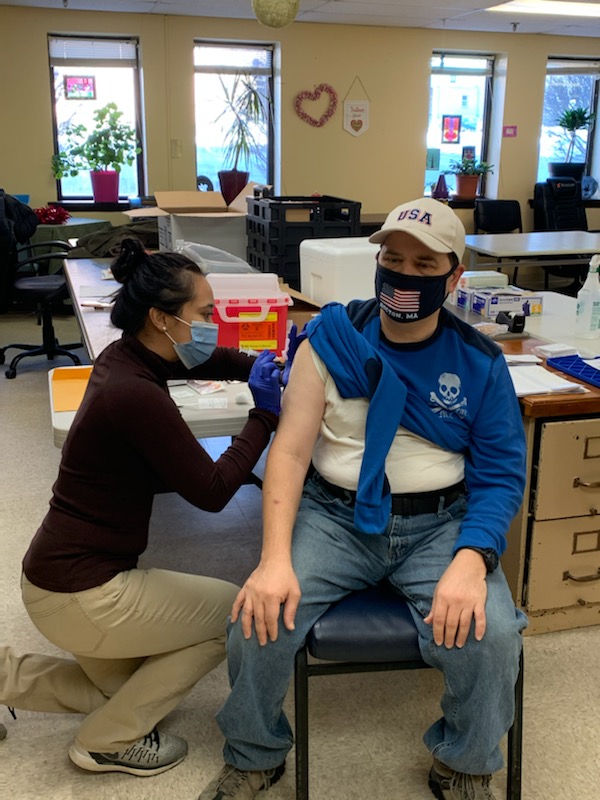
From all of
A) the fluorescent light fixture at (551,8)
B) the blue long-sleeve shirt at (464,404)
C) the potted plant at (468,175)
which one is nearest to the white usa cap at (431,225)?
the blue long-sleeve shirt at (464,404)

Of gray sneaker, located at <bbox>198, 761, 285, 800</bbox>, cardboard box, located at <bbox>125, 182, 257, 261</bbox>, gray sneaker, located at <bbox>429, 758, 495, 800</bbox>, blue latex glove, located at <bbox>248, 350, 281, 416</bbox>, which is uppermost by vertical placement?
cardboard box, located at <bbox>125, 182, 257, 261</bbox>

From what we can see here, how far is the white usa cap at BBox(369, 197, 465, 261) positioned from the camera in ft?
5.18

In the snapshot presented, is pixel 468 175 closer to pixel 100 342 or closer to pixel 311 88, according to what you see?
pixel 311 88

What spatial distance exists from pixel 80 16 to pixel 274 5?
384 cm

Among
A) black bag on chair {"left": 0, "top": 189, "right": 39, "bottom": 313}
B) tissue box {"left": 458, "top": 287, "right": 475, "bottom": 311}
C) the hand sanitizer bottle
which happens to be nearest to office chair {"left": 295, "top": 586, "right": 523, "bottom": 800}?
the hand sanitizer bottle

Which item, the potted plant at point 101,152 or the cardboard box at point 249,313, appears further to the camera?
the potted plant at point 101,152

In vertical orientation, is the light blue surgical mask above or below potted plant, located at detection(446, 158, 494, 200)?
below

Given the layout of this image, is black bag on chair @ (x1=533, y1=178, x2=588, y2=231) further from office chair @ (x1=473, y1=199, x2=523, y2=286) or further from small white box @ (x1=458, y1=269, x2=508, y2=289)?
small white box @ (x1=458, y1=269, x2=508, y2=289)

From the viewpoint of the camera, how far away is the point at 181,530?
2.85 meters

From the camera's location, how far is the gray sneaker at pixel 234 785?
1.59 m

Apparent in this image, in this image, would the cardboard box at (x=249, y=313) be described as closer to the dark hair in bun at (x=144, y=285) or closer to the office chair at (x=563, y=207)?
the dark hair in bun at (x=144, y=285)

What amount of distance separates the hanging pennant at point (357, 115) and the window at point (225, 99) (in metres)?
0.67

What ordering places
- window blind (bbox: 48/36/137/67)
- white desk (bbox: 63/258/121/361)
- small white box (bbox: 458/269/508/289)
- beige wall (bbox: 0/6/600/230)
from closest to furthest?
1. white desk (bbox: 63/258/121/361)
2. small white box (bbox: 458/269/508/289)
3. beige wall (bbox: 0/6/600/230)
4. window blind (bbox: 48/36/137/67)

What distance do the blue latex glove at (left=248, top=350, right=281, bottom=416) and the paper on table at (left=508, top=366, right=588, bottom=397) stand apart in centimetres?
70
